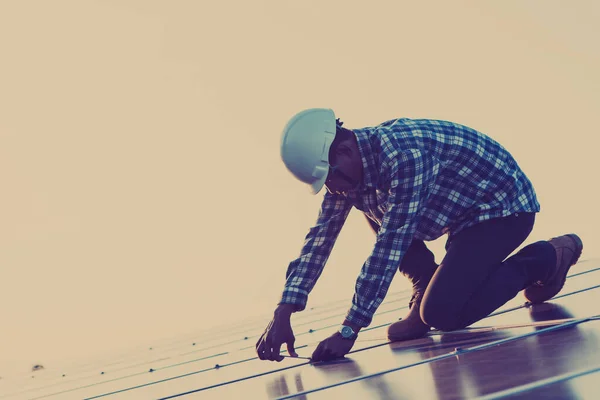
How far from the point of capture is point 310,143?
3.68 meters

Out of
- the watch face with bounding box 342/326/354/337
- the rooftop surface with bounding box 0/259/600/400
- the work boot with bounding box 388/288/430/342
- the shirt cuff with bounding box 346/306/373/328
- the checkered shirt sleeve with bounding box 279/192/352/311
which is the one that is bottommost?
the rooftop surface with bounding box 0/259/600/400

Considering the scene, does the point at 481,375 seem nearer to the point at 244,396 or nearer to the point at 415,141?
the point at 244,396

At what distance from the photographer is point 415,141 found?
366cm

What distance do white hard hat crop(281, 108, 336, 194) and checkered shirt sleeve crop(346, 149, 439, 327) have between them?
14.2 inches

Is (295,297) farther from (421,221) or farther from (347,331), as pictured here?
(421,221)

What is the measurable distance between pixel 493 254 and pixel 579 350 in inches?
55.5

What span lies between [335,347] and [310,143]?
94 centimetres

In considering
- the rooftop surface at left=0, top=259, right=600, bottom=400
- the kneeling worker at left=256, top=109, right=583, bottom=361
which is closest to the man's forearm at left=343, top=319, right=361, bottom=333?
the kneeling worker at left=256, top=109, right=583, bottom=361

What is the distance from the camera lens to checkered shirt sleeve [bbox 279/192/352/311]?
3.88 meters

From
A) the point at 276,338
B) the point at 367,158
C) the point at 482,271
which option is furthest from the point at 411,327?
the point at 367,158

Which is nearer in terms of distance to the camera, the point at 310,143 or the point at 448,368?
the point at 448,368

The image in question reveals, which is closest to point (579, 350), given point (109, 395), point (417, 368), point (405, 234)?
point (417, 368)

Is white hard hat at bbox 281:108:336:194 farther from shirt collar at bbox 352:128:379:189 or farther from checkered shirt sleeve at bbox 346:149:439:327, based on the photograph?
checkered shirt sleeve at bbox 346:149:439:327

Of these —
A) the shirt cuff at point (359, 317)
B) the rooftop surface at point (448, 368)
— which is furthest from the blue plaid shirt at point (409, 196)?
the rooftop surface at point (448, 368)
